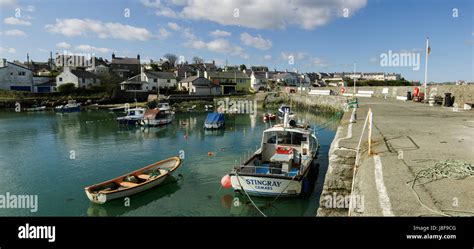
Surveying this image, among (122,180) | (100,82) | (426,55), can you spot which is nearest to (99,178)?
(122,180)

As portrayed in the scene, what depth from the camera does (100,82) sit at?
290ft

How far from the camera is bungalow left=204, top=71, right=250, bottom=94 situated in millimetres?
97875

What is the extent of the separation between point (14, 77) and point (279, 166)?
92.4 m

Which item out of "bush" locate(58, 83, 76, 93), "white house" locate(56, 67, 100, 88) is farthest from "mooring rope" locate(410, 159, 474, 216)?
"white house" locate(56, 67, 100, 88)

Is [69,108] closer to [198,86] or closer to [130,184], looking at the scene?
[198,86]

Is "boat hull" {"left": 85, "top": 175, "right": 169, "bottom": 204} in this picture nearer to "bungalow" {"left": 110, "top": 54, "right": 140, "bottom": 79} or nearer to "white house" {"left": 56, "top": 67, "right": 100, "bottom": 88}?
"white house" {"left": 56, "top": 67, "right": 100, "bottom": 88}

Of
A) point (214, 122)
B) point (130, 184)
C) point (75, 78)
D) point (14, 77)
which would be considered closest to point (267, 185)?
point (130, 184)

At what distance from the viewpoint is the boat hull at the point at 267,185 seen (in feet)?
43.5

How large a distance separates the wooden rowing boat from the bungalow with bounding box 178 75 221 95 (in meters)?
70.8

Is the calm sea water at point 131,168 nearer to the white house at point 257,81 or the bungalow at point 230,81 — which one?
the bungalow at point 230,81

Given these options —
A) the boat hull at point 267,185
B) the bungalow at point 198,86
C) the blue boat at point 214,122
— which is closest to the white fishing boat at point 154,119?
the blue boat at point 214,122

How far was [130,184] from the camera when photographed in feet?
50.4
